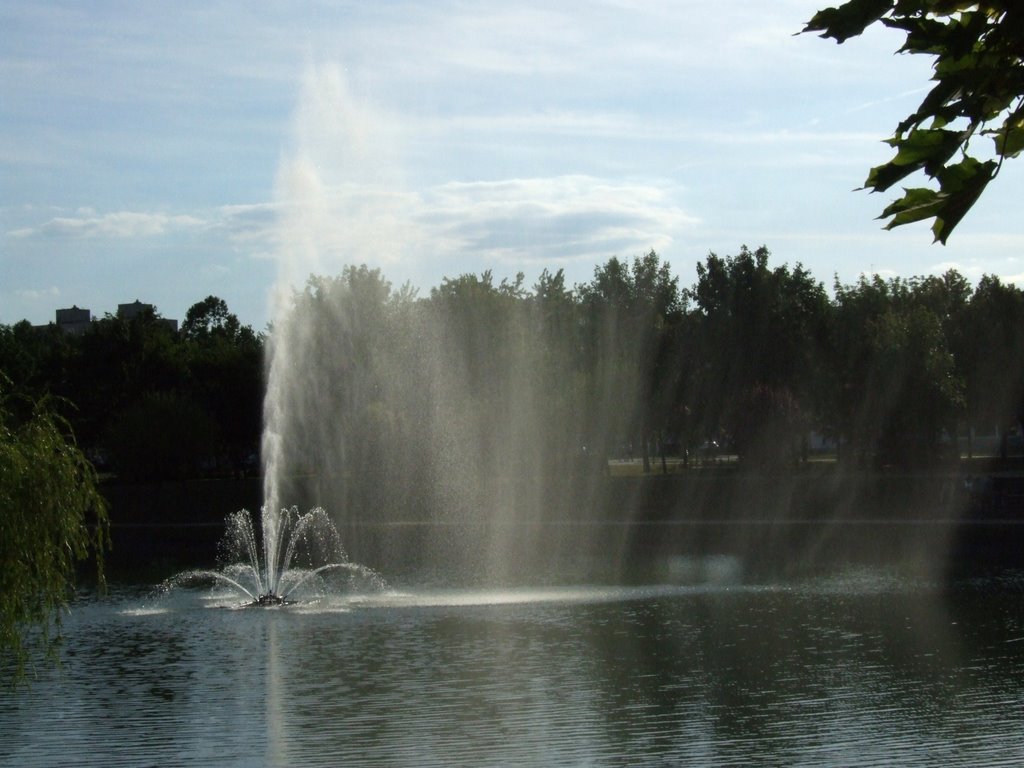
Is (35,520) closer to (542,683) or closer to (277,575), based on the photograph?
(542,683)

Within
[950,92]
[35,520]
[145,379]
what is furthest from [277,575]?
[145,379]

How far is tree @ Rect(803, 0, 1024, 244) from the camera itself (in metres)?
2.62

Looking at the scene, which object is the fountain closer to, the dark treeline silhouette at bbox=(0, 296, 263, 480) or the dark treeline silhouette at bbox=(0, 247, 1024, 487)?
the dark treeline silhouette at bbox=(0, 247, 1024, 487)

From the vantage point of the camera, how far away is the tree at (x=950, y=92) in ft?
8.61

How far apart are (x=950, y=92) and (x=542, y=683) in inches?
687

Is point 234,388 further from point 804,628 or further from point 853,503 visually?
point 804,628

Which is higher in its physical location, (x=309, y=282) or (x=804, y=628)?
(x=309, y=282)

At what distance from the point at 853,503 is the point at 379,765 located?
3504 centimetres

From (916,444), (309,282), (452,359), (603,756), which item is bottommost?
(603,756)

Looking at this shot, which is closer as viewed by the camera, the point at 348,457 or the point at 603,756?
the point at 603,756

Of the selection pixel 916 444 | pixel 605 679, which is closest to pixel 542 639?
pixel 605 679

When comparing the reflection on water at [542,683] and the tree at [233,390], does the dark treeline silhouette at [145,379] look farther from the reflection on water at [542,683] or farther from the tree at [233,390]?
the reflection on water at [542,683]

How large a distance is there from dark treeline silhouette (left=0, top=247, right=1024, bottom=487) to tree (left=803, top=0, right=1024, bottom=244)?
49328mm

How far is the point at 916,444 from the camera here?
5634 cm
